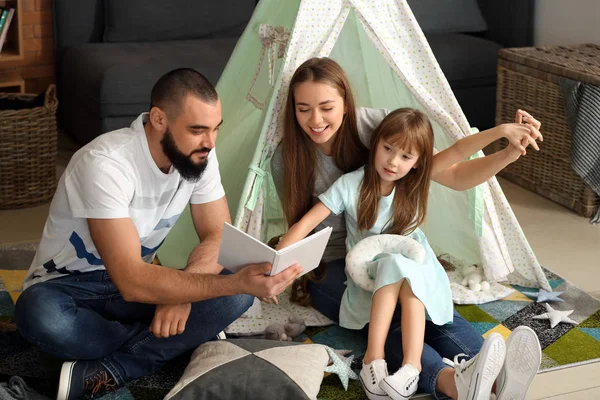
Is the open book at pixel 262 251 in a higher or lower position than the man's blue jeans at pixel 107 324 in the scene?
higher

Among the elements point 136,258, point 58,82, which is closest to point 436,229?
point 136,258

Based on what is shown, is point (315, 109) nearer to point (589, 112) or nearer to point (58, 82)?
point (589, 112)

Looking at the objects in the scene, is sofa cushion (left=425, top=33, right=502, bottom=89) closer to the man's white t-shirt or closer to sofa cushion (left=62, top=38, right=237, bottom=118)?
sofa cushion (left=62, top=38, right=237, bottom=118)

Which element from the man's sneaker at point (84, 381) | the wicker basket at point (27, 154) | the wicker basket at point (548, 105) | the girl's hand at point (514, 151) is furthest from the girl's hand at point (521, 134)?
the wicker basket at point (27, 154)

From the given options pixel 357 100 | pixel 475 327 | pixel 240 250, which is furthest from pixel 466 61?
pixel 240 250

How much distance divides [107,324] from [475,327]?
1051 millimetres

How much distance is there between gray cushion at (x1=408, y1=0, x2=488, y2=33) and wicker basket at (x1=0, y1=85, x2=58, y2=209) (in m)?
2.00

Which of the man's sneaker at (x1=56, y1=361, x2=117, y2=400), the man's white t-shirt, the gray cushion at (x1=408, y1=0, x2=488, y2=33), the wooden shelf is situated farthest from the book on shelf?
the man's sneaker at (x1=56, y1=361, x2=117, y2=400)

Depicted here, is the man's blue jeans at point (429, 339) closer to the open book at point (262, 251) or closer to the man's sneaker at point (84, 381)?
the open book at point (262, 251)

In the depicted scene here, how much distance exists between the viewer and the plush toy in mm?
2367

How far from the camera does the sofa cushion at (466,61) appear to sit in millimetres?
4199

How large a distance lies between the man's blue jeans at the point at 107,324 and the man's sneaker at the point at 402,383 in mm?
433

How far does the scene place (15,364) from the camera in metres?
2.23

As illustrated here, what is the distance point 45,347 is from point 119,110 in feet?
6.08
